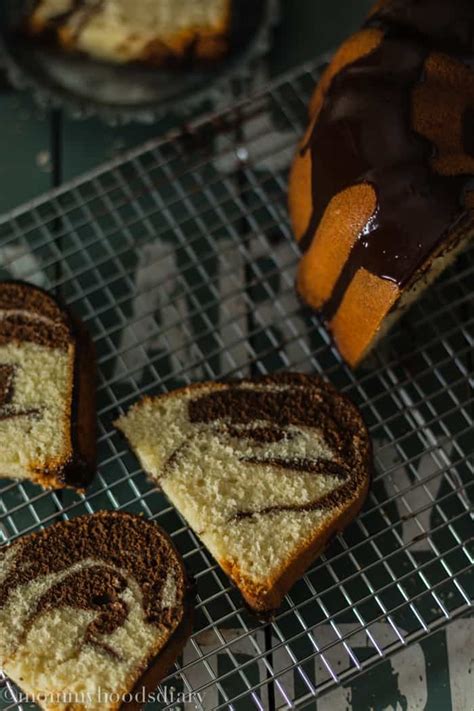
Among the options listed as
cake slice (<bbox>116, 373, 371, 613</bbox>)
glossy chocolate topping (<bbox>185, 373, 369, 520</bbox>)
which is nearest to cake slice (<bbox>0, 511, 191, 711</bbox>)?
cake slice (<bbox>116, 373, 371, 613</bbox>)

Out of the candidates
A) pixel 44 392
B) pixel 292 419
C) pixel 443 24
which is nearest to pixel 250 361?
pixel 292 419

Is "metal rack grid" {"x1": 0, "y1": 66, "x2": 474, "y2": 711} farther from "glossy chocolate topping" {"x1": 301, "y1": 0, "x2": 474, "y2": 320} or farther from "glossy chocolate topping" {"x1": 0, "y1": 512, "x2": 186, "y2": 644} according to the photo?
"glossy chocolate topping" {"x1": 301, "y1": 0, "x2": 474, "y2": 320}

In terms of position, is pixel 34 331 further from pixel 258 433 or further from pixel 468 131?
pixel 468 131

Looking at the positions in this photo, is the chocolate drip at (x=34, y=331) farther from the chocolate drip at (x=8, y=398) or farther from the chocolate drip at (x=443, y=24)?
the chocolate drip at (x=443, y=24)

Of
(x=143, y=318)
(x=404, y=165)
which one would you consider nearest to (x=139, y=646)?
(x=143, y=318)

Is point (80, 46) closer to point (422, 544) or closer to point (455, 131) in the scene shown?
point (455, 131)

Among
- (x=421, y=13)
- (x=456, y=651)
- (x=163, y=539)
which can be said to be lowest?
(x=456, y=651)
